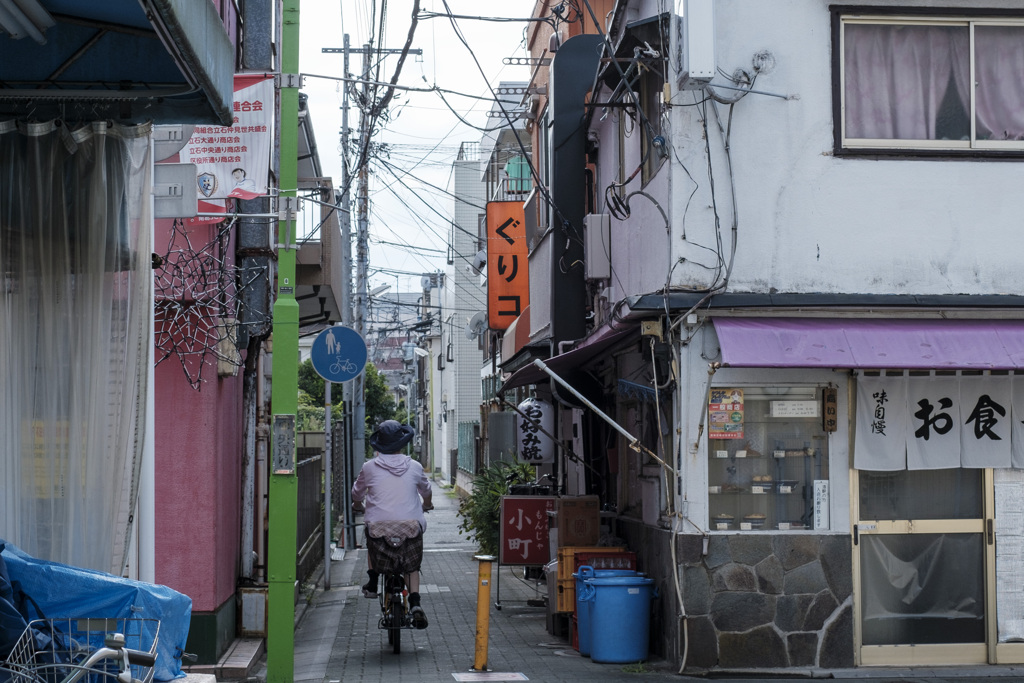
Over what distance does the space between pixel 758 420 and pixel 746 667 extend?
2.21 meters

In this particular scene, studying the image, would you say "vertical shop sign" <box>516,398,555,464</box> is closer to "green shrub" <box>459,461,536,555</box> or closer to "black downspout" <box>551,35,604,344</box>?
"green shrub" <box>459,461,536,555</box>

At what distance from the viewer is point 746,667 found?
1013cm

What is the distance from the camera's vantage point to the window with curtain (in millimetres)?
10773

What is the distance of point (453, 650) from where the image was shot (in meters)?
11.8

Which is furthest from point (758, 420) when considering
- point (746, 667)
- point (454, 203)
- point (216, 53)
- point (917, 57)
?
point (454, 203)

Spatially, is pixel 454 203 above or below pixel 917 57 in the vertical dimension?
above

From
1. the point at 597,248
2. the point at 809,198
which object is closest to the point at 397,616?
the point at 597,248

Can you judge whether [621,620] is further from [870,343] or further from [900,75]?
[900,75]

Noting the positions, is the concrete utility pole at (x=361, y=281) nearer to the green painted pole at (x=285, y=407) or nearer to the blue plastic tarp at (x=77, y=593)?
the green painted pole at (x=285, y=407)

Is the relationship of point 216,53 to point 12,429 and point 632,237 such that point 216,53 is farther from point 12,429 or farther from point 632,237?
point 632,237

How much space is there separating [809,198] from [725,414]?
2158mm

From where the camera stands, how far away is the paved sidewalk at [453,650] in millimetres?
10078

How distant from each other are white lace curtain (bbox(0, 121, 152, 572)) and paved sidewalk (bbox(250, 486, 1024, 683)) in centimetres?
470

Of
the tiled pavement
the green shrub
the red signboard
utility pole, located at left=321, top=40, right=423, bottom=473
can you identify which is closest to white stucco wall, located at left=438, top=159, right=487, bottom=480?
utility pole, located at left=321, top=40, right=423, bottom=473
